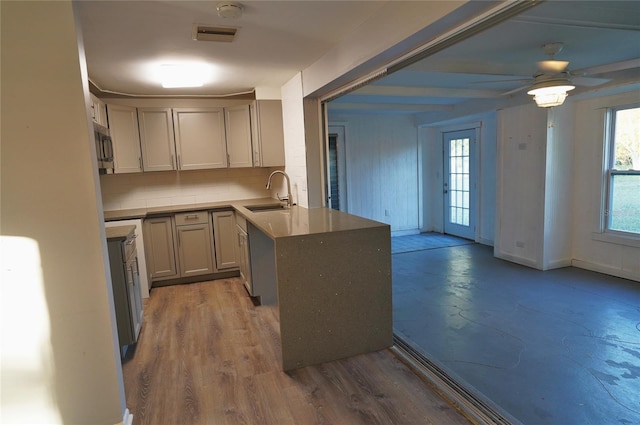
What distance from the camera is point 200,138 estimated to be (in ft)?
15.5

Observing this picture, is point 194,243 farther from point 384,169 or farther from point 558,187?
point 558,187

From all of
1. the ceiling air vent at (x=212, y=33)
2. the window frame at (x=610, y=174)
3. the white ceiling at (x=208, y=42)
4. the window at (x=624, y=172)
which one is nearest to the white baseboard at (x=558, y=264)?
the window frame at (x=610, y=174)

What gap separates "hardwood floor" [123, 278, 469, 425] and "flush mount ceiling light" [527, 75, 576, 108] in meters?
2.46

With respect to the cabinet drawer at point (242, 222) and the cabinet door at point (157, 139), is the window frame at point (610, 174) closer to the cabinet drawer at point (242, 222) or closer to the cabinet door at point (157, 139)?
the cabinet drawer at point (242, 222)

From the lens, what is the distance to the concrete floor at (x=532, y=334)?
88.8 inches

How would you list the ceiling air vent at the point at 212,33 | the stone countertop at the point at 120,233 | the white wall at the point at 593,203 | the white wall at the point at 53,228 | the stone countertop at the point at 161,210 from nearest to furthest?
the white wall at the point at 53,228 < the ceiling air vent at the point at 212,33 < the stone countertop at the point at 120,233 < the stone countertop at the point at 161,210 < the white wall at the point at 593,203

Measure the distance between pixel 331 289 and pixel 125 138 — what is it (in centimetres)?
323

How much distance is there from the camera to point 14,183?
1.82m

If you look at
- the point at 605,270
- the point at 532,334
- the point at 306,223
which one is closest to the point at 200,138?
the point at 306,223

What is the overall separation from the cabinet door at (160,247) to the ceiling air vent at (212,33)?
238 cm

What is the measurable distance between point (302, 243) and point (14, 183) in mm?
1549

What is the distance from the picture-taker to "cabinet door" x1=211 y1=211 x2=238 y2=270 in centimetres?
462

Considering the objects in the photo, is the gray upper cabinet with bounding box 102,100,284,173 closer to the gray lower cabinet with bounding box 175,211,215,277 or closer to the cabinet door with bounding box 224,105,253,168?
the cabinet door with bounding box 224,105,253,168

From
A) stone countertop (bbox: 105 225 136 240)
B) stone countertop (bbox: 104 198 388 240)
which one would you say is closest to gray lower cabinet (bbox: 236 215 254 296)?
stone countertop (bbox: 104 198 388 240)
